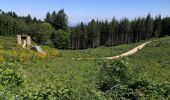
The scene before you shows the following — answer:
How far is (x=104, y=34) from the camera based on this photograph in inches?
4970

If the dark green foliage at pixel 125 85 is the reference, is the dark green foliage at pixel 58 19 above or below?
above

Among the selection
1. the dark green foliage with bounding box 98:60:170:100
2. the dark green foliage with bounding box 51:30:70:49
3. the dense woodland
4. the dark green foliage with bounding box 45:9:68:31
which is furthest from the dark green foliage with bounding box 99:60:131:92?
the dark green foliage with bounding box 45:9:68:31

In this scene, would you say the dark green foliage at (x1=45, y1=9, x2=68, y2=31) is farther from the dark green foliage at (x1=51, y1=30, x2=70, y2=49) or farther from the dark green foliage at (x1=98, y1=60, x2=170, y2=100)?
the dark green foliage at (x1=98, y1=60, x2=170, y2=100)

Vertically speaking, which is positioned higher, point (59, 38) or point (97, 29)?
point (97, 29)

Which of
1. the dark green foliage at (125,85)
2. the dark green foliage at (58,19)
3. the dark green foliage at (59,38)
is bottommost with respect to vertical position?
the dark green foliage at (125,85)

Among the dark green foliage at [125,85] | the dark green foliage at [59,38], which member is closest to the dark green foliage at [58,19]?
the dark green foliage at [59,38]

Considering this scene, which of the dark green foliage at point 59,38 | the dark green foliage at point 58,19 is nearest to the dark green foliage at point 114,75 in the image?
the dark green foliage at point 59,38

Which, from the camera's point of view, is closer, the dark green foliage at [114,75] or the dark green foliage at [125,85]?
the dark green foliage at [125,85]

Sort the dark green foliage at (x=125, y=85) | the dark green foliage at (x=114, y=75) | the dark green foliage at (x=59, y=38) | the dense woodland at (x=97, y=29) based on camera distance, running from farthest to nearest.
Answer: the dense woodland at (x=97, y=29) → the dark green foliage at (x=59, y=38) → the dark green foliage at (x=114, y=75) → the dark green foliage at (x=125, y=85)

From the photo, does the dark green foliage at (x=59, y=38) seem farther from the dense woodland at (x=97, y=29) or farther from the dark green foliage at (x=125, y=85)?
the dark green foliage at (x=125, y=85)

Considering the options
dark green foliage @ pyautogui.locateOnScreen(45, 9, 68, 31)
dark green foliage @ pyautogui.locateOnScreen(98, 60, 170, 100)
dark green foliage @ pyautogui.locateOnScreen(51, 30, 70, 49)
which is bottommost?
dark green foliage @ pyautogui.locateOnScreen(98, 60, 170, 100)

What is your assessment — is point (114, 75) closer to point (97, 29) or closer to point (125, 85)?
point (125, 85)

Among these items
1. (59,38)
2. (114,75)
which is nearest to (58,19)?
(59,38)

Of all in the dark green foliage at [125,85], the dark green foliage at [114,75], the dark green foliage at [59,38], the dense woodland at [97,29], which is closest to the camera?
the dark green foliage at [125,85]
